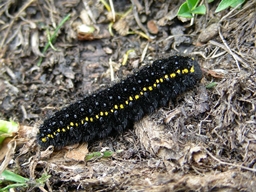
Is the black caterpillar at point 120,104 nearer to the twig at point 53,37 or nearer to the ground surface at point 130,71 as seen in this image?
the ground surface at point 130,71

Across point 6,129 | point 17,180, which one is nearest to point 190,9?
point 6,129

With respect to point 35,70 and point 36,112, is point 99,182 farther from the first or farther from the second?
point 35,70

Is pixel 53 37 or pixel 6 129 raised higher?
pixel 53 37

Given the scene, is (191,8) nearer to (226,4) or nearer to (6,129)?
(226,4)

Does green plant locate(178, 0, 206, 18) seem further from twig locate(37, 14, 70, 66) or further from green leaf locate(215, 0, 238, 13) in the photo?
twig locate(37, 14, 70, 66)

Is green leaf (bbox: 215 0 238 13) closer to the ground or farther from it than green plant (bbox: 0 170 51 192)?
farther from it

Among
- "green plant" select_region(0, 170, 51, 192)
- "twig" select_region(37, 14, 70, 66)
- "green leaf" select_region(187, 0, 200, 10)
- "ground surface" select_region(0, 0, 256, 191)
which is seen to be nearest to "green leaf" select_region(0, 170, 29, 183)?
"green plant" select_region(0, 170, 51, 192)
